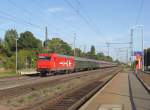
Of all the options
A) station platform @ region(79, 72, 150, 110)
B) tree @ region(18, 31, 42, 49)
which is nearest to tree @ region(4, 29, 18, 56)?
tree @ region(18, 31, 42, 49)

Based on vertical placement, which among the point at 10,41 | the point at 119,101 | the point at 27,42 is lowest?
the point at 119,101

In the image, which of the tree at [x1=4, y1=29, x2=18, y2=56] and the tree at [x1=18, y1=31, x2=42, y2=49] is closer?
the tree at [x1=4, y1=29, x2=18, y2=56]

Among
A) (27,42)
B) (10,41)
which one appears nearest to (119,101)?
(10,41)

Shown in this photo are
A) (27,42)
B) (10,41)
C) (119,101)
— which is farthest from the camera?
(27,42)

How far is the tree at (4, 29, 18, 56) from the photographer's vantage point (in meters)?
128

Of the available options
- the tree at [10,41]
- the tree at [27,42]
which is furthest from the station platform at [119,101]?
the tree at [27,42]

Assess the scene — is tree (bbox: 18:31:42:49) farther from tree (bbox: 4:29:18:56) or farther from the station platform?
the station platform

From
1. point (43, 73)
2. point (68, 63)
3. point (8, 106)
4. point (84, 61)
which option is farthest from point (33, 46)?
point (8, 106)

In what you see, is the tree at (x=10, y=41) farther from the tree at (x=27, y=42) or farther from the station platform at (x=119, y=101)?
the station platform at (x=119, y=101)

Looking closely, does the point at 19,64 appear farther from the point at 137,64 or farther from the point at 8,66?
the point at 137,64

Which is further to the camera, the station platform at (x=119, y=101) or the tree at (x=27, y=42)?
the tree at (x=27, y=42)

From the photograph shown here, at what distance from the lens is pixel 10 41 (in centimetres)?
13888

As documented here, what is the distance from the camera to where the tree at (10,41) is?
422 feet

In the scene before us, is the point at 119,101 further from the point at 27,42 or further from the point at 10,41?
the point at 27,42
